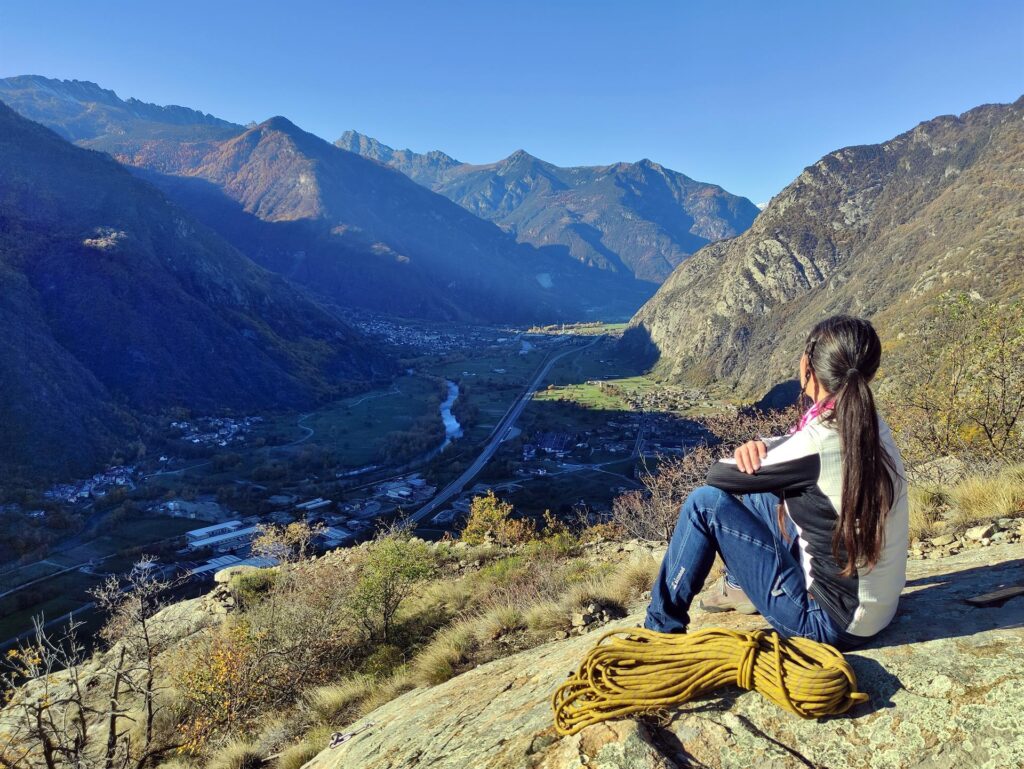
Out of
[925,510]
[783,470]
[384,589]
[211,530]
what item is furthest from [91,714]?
[211,530]

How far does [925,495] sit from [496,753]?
22.1ft

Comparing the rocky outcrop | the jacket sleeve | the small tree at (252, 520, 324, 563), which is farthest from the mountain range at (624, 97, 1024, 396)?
the jacket sleeve

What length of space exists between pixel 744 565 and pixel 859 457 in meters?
0.96

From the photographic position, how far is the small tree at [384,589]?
8.54m

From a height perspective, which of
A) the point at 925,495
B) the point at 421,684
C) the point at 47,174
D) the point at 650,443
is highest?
the point at 47,174

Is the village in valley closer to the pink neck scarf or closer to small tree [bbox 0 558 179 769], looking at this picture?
small tree [bbox 0 558 179 769]

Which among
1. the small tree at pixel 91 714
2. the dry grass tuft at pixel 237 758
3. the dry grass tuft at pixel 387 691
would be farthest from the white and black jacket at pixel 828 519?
the small tree at pixel 91 714

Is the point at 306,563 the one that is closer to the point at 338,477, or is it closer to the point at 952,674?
the point at 952,674

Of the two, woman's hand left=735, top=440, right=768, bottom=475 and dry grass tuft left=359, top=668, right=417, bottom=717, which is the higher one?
woman's hand left=735, top=440, right=768, bottom=475

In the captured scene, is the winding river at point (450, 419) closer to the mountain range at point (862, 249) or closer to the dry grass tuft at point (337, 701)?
the mountain range at point (862, 249)

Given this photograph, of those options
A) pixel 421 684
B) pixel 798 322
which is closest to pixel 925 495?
pixel 421 684

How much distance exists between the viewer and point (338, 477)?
57.8m

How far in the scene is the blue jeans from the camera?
116 inches

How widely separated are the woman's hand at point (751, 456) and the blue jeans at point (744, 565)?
31 centimetres
